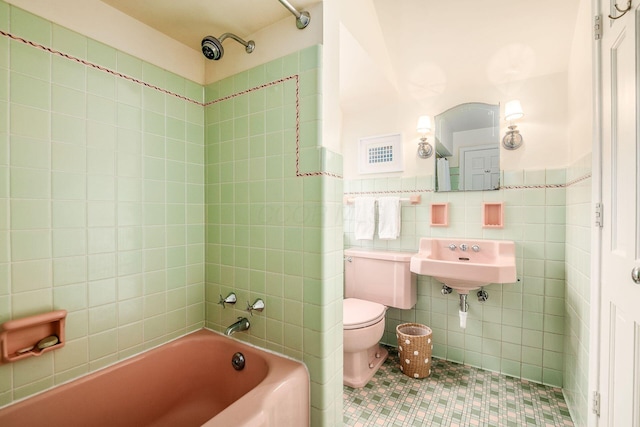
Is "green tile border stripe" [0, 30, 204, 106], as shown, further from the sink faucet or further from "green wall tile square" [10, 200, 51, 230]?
A: the sink faucet

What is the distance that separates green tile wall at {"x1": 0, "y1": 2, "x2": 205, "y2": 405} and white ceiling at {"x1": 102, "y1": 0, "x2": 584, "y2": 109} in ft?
1.11

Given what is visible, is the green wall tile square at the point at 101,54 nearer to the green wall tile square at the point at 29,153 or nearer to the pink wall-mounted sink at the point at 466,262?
the green wall tile square at the point at 29,153

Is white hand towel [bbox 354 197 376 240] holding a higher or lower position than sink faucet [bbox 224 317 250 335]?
higher

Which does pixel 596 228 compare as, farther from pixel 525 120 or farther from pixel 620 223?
pixel 525 120

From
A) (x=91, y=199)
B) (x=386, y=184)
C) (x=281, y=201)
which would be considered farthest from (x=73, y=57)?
(x=386, y=184)

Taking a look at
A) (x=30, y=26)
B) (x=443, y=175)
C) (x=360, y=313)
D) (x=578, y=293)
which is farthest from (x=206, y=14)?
(x=578, y=293)

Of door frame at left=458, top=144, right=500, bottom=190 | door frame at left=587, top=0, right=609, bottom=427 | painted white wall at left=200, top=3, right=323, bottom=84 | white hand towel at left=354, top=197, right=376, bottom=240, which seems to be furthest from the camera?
white hand towel at left=354, top=197, right=376, bottom=240

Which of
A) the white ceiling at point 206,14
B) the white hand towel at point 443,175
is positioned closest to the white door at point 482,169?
the white hand towel at point 443,175

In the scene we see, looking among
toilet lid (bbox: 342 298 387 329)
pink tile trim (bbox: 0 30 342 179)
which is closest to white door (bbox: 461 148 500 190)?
toilet lid (bbox: 342 298 387 329)

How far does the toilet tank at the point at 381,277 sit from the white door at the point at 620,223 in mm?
1105

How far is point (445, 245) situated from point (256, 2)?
6.29 ft

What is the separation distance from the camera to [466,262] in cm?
197

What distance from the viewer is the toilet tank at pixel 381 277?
2.13m

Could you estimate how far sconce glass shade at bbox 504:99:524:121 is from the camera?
1876mm
